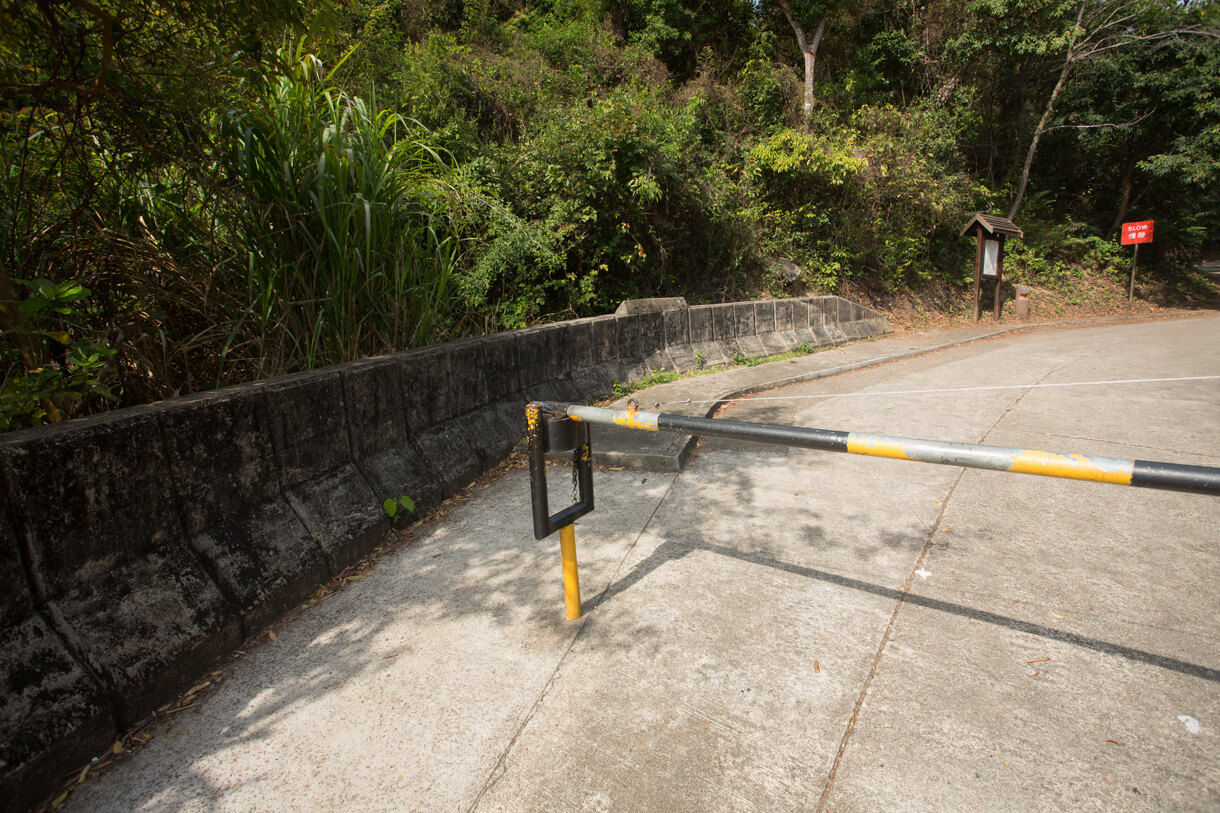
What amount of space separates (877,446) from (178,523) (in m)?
2.56

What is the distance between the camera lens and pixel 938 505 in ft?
12.6

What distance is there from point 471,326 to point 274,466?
3.30 metres

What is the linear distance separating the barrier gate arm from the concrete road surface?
54 cm

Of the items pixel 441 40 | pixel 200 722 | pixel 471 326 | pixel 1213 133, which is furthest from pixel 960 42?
pixel 200 722

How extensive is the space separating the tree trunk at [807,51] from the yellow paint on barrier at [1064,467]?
54.6ft

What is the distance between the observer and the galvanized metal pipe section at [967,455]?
1.54m

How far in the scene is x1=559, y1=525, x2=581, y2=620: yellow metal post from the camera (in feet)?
8.50

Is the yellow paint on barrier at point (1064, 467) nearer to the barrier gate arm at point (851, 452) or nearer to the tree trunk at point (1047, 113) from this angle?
the barrier gate arm at point (851, 452)

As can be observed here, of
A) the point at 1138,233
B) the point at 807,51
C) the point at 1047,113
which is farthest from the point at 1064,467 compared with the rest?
the point at 1047,113

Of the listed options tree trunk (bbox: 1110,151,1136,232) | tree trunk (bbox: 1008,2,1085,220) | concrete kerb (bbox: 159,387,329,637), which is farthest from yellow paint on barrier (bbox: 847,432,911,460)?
tree trunk (bbox: 1110,151,1136,232)

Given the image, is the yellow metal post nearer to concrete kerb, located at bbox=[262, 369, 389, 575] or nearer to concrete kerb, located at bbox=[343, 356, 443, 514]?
concrete kerb, located at bbox=[262, 369, 389, 575]

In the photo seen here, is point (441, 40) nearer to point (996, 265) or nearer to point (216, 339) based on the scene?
point (216, 339)

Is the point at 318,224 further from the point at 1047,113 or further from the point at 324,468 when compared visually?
the point at 1047,113

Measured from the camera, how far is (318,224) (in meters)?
3.64
